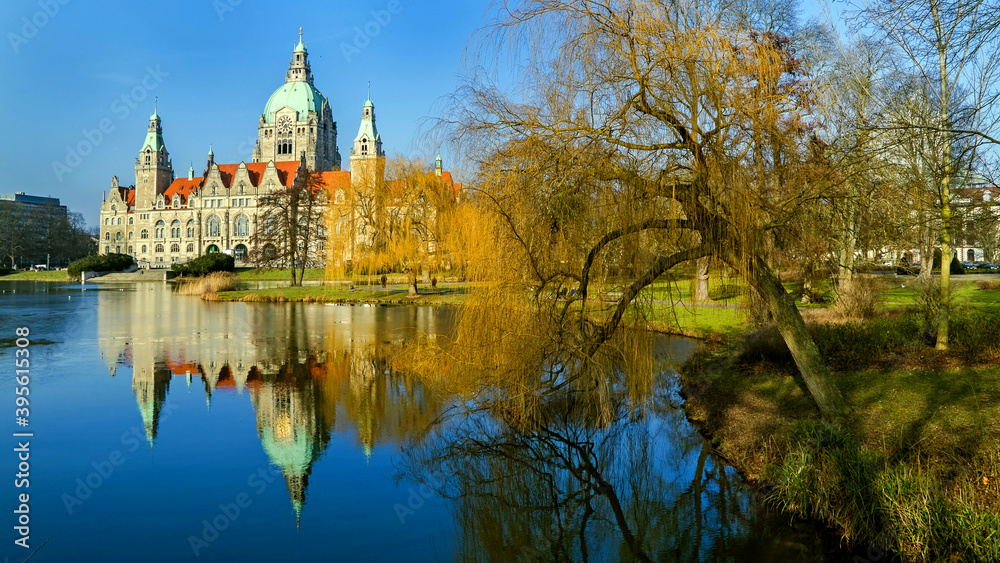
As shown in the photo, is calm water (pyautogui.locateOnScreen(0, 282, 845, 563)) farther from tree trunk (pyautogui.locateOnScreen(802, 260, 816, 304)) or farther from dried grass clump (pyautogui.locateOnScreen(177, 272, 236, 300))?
dried grass clump (pyautogui.locateOnScreen(177, 272, 236, 300))

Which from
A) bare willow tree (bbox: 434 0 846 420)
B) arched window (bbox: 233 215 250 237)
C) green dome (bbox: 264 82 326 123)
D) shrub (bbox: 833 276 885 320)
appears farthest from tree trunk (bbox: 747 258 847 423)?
green dome (bbox: 264 82 326 123)

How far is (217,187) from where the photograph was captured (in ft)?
332

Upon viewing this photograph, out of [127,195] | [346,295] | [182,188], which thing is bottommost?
[346,295]

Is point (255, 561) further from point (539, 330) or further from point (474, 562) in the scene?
point (539, 330)

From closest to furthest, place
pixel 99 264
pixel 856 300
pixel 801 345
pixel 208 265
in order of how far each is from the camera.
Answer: pixel 801 345, pixel 856 300, pixel 208 265, pixel 99 264

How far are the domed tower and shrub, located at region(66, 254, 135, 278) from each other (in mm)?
34738

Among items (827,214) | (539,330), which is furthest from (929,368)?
(539,330)

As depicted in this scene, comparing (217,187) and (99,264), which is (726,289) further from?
(217,187)

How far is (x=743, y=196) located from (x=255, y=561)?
20.5 ft

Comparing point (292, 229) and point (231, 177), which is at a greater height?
point (231, 177)

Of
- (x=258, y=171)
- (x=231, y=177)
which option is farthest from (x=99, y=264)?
(x=258, y=171)

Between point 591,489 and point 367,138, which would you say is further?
point 367,138

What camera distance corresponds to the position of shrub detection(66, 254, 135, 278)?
63766mm

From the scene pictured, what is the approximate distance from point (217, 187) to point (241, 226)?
24.4ft
